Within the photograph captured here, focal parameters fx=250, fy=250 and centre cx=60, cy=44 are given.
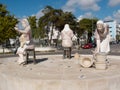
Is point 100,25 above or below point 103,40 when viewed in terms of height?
above

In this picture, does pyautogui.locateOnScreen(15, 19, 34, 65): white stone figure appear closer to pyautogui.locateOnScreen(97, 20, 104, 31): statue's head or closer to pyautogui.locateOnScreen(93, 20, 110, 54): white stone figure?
pyautogui.locateOnScreen(93, 20, 110, 54): white stone figure

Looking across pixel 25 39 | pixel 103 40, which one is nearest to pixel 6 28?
pixel 25 39

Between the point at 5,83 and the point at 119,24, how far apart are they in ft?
446

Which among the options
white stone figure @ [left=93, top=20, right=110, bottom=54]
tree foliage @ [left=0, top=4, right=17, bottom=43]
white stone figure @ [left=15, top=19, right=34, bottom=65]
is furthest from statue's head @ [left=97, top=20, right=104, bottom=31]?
tree foliage @ [left=0, top=4, right=17, bottom=43]

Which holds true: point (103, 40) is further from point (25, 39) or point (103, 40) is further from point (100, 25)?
point (25, 39)

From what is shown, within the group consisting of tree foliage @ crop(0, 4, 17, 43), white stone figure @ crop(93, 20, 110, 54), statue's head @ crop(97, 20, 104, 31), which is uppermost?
tree foliage @ crop(0, 4, 17, 43)

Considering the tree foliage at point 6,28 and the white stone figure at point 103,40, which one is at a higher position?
the tree foliage at point 6,28

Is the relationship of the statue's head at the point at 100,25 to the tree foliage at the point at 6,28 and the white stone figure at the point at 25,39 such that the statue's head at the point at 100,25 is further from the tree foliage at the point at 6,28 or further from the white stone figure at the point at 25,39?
the tree foliage at the point at 6,28

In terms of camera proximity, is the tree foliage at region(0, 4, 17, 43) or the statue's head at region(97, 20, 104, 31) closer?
the statue's head at region(97, 20, 104, 31)

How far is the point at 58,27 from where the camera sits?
3884cm

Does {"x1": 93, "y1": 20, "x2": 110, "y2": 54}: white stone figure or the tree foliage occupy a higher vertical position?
the tree foliage

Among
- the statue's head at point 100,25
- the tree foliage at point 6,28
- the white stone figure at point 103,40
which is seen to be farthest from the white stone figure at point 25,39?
the tree foliage at point 6,28

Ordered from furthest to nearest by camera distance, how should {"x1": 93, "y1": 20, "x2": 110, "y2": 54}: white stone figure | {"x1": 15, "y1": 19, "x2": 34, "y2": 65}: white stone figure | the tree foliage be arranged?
the tree foliage, {"x1": 15, "y1": 19, "x2": 34, "y2": 65}: white stone figure, {"x1": 93, "y1": 20, "x2": 110, "y2": 54}: white stone figure

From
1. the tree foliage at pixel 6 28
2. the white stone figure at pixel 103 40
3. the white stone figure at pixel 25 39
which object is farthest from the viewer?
the tree foliage at pixel 6 28
